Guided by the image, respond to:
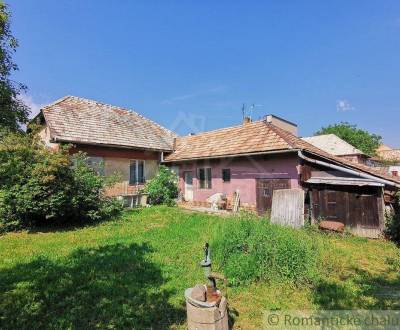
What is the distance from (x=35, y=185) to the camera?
31.9 feet

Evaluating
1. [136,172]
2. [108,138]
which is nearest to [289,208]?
[136,172]

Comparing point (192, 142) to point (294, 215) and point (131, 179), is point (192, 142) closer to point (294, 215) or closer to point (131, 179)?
point (131, 179)

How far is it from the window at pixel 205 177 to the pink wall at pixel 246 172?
0.84 ft

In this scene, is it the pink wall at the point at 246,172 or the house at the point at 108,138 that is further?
the house at the point at 108,138

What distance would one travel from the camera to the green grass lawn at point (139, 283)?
4289 millimetres

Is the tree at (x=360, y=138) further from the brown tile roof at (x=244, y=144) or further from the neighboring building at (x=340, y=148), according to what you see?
the brown tile roof at (x=244, y=144)

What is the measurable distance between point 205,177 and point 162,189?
2872 mm

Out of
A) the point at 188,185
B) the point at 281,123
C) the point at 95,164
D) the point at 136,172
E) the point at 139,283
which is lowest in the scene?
the point at 139,283

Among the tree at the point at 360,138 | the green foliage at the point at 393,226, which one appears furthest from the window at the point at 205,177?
the tree at the point at 360,138

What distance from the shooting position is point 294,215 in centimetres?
1064

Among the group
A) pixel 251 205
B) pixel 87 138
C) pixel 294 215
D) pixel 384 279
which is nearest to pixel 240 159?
pixel 251 205

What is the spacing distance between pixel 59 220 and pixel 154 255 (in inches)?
238

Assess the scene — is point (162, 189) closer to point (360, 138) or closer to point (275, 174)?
point (275, 174)

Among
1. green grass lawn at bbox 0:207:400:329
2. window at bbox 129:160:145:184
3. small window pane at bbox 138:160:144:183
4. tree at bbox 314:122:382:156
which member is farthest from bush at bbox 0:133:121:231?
tree at bbox 314:122:382:156
